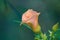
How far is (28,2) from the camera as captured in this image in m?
1.15

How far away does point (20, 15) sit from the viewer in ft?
3.72

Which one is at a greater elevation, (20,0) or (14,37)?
(20,0)

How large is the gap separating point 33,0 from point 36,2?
0.09ft

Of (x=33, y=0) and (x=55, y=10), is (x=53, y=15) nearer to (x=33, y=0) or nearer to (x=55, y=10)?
(x=55, y=10)

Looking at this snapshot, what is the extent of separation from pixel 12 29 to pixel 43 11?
10.4 inches

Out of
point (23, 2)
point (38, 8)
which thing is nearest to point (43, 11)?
point (38, 8)

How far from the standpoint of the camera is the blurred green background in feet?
3.70

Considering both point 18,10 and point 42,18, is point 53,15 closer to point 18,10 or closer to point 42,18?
point 42,18

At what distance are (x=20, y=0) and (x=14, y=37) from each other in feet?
0.91

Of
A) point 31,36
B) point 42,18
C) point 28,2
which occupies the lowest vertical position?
point 31,36

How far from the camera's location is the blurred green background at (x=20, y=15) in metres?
1.13

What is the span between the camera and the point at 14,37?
117 cm

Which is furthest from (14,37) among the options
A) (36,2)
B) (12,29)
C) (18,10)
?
(36,2)

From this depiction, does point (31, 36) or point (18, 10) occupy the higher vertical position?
point (18, 10)
